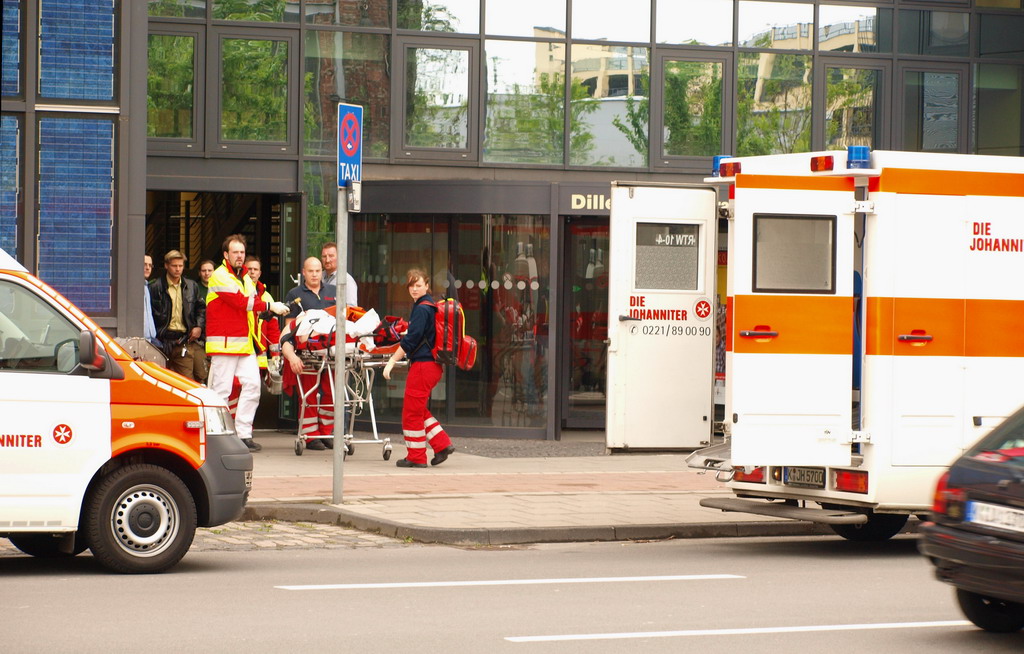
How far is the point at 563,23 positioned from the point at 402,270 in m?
3.59

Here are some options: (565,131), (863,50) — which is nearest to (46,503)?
(565,131)

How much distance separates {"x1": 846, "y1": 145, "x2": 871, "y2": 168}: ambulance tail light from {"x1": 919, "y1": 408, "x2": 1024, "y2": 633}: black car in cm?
327

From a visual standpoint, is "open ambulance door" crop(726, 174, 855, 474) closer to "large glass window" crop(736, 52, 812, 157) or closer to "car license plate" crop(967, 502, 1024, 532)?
"car license plate" crop(967, 502, 1024, 532)

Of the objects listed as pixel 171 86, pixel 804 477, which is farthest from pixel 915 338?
pixel 171 86

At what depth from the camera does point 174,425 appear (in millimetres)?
9688

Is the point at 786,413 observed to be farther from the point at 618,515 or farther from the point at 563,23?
the point at 563,23

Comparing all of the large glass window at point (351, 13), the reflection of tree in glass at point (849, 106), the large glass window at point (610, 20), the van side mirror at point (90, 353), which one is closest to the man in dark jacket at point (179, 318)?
the large glass window at point (351, 13)

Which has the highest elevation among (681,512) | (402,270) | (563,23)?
(563,23)

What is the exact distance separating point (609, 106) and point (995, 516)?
12474mm

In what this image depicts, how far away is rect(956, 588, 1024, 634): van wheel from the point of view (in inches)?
318

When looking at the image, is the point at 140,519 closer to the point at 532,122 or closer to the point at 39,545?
the point at 39,545

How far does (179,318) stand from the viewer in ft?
56.3

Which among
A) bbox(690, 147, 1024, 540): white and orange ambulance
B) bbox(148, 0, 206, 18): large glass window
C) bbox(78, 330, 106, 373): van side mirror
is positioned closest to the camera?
bbox(78, 330, 106, 373): van side mirror

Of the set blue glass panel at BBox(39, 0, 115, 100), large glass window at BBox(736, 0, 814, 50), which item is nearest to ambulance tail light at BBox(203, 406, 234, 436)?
blue glass panel at BBox(39, 0, 115, 100)
